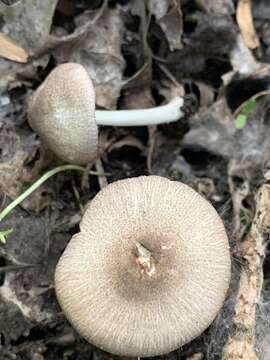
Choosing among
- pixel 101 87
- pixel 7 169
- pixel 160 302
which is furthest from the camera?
pixel 101 87

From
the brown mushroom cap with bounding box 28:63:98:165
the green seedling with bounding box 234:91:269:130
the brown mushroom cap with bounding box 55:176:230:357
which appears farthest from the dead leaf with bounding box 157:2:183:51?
the brown mushroom cap with bounding box 55:176:230:357

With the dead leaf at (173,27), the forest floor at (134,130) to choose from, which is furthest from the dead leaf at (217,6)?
the dead leaf at (173,27)

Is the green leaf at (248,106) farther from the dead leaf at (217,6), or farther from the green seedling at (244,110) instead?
the dead leaf at (217,6)

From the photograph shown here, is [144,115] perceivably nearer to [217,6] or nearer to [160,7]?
[160,7]

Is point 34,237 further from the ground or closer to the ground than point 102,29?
closer to the ground

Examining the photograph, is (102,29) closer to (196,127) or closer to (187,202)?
(196,127)

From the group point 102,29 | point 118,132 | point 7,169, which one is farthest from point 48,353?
point 102,29

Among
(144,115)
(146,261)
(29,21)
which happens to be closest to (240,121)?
(144,115)

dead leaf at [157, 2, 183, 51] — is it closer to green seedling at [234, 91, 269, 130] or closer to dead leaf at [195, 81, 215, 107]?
dead leaf at [195, 81, 215, 107]
